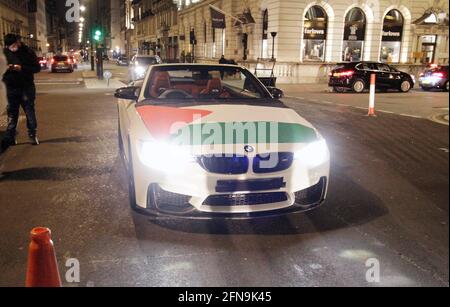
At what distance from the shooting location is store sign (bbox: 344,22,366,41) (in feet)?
103

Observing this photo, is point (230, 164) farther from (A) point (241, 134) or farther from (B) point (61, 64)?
(B) point (61, 64)

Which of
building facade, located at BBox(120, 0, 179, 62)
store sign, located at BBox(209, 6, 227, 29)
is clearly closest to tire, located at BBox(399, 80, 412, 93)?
store sign, located at BBox(209, 6, 227, 29)

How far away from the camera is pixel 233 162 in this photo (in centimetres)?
412

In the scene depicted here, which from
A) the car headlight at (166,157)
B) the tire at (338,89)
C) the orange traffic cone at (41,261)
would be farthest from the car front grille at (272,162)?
the tire at (338,89)

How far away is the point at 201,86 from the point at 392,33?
97.5ft

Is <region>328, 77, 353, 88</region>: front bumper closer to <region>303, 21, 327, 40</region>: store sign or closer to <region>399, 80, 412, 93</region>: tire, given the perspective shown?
<region>399, 80, 412, 93</region>: tire

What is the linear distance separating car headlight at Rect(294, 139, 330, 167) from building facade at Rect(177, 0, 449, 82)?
24952mm

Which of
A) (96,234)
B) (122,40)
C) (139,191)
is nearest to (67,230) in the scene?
(96,234)

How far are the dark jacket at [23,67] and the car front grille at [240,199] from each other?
541cm

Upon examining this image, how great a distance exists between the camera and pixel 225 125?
4535 mm

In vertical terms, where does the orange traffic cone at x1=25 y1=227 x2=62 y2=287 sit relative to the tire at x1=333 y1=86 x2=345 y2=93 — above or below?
above

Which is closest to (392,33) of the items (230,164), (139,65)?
(139,65)

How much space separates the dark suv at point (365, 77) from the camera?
71.5 feet

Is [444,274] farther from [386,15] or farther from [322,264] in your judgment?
[386,15]
